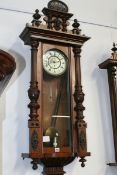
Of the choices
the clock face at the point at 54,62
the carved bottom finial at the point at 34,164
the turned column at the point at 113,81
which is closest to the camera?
the carved bottom finial at the point at 34,164

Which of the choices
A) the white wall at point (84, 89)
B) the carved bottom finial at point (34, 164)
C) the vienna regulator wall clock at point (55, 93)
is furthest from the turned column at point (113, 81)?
the carved bottom finial at point (34, 164)

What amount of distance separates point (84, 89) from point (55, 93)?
0.80 ft

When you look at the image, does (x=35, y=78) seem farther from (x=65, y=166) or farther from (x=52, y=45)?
(x=65, y=166)

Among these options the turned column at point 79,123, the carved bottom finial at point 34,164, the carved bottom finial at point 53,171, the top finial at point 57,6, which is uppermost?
the top finial at point 57,6

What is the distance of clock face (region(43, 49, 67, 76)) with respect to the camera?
155cm

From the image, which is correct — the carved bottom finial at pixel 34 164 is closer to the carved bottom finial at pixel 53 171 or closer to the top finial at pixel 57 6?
the carved bottom finial at pixel 53 171

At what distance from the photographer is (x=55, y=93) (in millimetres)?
1541

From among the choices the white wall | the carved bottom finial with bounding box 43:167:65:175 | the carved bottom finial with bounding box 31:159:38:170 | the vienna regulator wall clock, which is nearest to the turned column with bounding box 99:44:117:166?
the white wall

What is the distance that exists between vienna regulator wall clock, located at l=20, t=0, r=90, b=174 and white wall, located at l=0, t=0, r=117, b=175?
0.30 feet

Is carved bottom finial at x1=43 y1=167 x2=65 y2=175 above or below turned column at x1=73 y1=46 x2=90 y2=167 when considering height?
below

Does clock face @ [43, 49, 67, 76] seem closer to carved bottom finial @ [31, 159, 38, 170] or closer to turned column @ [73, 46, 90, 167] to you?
turned column @ [73, 46, 90, 167]

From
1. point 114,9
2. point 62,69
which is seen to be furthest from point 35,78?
point 114,9

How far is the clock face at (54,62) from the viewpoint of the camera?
1546 mm

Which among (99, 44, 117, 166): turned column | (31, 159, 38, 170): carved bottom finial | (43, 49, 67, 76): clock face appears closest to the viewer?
(31, 159, 38, 170): carved bottom finial
